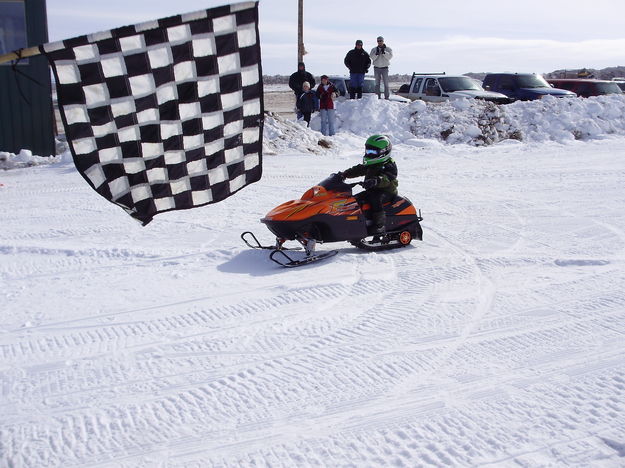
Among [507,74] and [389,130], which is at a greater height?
[507,74]

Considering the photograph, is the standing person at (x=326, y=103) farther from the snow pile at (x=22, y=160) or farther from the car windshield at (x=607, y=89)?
the car windshield at (x=607, y=89)

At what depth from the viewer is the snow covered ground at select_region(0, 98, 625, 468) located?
11.9ft

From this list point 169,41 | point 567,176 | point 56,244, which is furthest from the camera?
point 567,176

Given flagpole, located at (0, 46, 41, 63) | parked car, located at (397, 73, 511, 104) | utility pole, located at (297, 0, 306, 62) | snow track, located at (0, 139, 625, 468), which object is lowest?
snow track, located at (0, 139, 625, 468)

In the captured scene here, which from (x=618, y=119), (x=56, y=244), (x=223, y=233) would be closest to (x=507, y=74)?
(x=618, y=119)

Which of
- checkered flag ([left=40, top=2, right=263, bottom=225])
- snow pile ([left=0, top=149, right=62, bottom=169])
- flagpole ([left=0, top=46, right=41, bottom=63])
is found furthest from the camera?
snow pile ([left=0, top=149, right=62, bottom=169])

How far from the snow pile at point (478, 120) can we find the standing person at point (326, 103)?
0.41m

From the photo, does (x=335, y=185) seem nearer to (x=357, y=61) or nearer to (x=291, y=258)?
(x=291, y=258)

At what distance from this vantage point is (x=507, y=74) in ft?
73.3

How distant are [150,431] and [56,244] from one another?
4.44m

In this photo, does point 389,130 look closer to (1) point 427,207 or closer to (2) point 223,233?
(1) point 427,207

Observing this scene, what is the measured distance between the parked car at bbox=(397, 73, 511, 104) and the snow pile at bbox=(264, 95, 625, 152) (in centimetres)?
122

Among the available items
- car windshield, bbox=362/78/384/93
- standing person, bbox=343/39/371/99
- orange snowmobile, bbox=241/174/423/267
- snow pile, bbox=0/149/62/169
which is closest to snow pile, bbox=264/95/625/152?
standing person, bbox=343/39/371/99

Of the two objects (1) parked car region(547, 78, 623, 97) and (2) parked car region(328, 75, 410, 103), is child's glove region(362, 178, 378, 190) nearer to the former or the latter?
(2) parked car region(328, 75, 410, 103)
